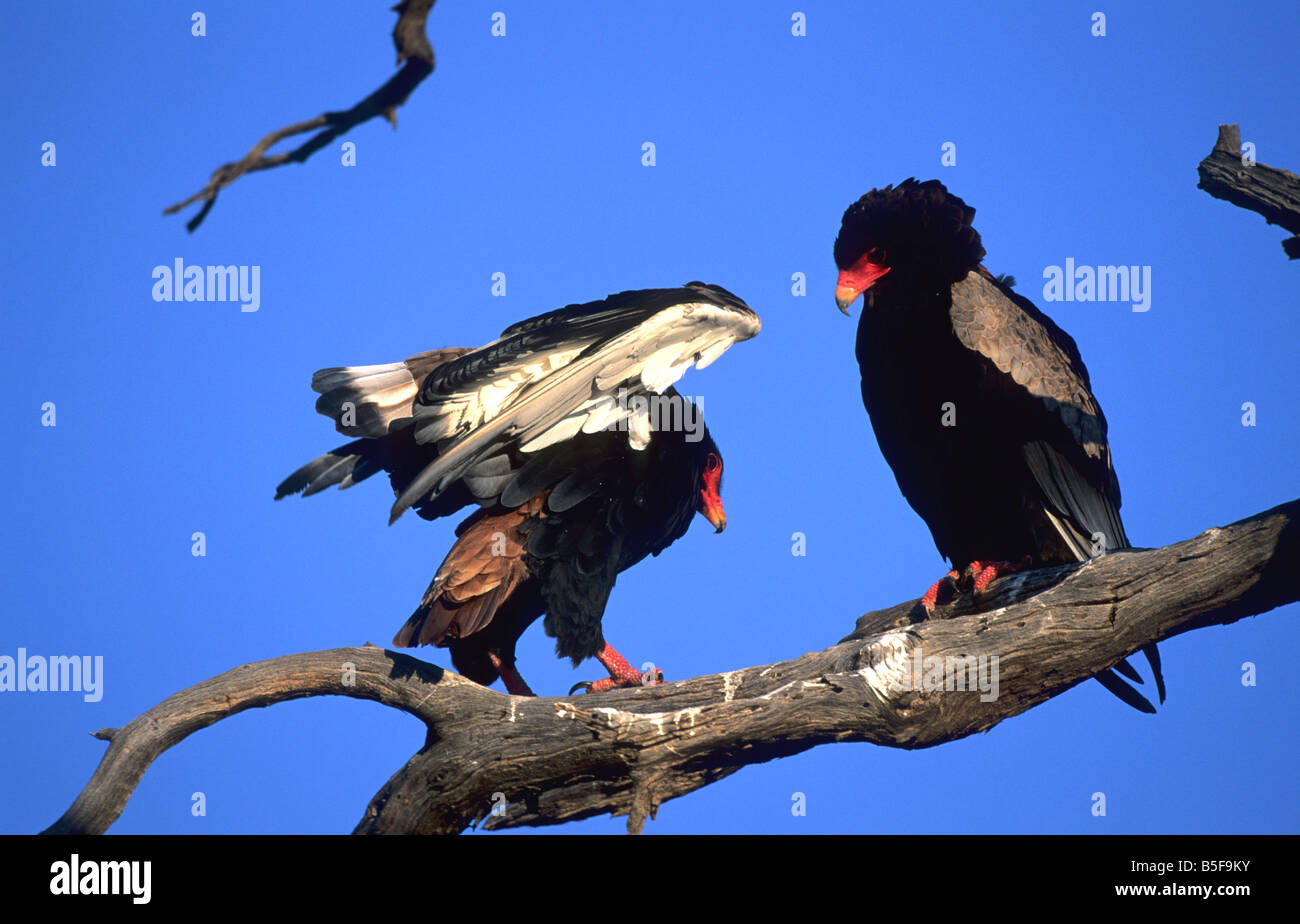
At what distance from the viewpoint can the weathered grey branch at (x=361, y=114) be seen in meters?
1.53

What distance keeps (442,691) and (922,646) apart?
197cm

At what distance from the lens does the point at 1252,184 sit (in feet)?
14.1

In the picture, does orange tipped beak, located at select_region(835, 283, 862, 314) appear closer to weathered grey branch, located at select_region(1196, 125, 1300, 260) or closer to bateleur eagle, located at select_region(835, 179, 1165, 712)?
bateleur eagle, located at select_region(835, 179, 1165, 712)

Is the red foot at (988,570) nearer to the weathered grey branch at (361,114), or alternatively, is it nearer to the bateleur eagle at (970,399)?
the bateleur eagle at (970,399)

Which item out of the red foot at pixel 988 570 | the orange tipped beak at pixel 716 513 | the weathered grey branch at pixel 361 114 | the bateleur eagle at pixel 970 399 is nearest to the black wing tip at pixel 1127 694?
the bateleur eagle at pixel 970 399

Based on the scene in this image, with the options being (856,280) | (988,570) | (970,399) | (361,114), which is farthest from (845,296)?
(361,114)

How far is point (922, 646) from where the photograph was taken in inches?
161

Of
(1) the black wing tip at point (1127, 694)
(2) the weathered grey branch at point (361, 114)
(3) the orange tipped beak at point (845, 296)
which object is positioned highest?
(3) the orange tipped beak at point (845, 296)

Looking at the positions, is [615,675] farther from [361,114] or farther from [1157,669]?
[361,114]

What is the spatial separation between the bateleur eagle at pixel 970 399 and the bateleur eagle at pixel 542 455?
1092 mm

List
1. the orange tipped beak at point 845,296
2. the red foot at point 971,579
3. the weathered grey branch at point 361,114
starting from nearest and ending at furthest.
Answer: the weathered grey branch at point 361,114, the red foot at point 971,579, the orange tipped beak at point 845,296
